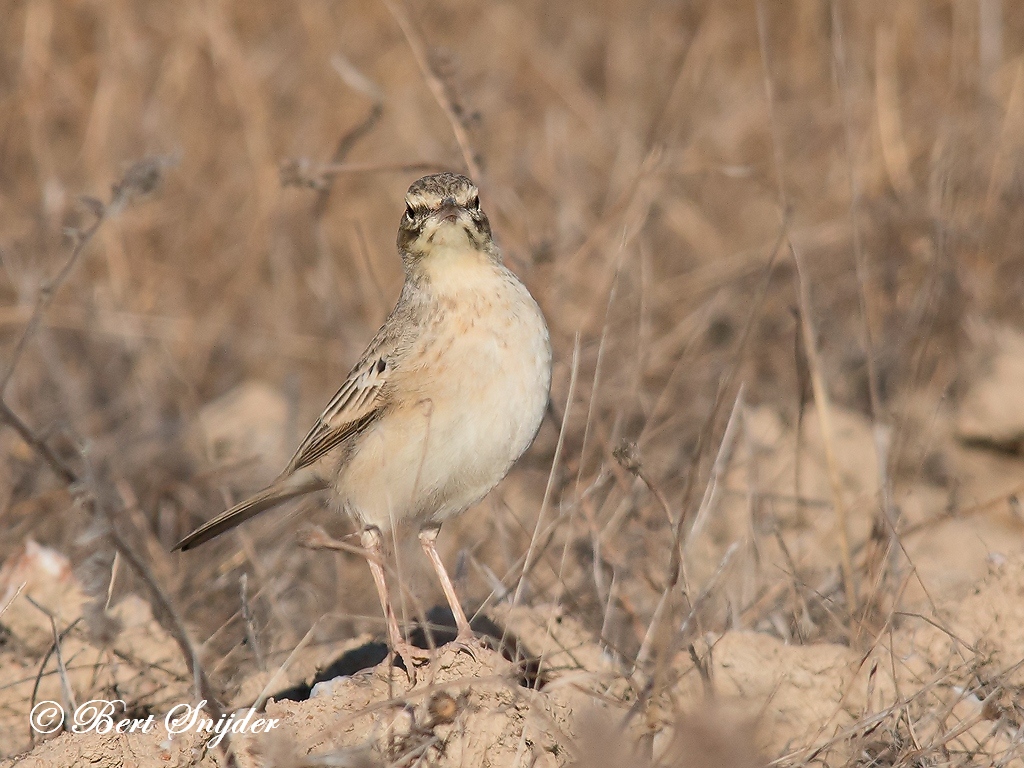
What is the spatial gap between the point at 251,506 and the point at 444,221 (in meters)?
1.41

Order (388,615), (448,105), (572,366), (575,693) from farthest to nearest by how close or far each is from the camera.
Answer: (448,105) → (572,366) → (388,615) → (575,693)

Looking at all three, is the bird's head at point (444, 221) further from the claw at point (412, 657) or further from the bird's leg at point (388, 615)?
the claw at point (412, 657)

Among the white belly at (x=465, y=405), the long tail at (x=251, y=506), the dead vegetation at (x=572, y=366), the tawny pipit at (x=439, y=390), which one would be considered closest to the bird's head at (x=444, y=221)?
the tawny pipit at (x=439, y=390)

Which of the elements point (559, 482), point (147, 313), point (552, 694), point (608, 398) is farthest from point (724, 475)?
point (147, 313)

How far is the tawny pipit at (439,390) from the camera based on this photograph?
443cm

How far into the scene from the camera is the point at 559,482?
6.08 m

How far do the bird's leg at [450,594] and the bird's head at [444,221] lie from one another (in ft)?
3.54

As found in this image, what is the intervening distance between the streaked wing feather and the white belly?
0.10 metres

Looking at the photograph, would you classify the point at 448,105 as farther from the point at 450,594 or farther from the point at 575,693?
the point at 575,693

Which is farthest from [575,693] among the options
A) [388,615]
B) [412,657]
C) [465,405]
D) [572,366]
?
[572,366]

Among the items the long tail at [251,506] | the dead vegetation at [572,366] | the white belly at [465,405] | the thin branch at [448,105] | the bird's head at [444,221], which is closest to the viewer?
the dead vegetation at [572,366]

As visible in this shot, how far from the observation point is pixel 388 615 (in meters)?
4.26

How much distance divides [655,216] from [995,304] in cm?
242

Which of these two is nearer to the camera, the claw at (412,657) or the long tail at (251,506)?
the claw at (412,657)
